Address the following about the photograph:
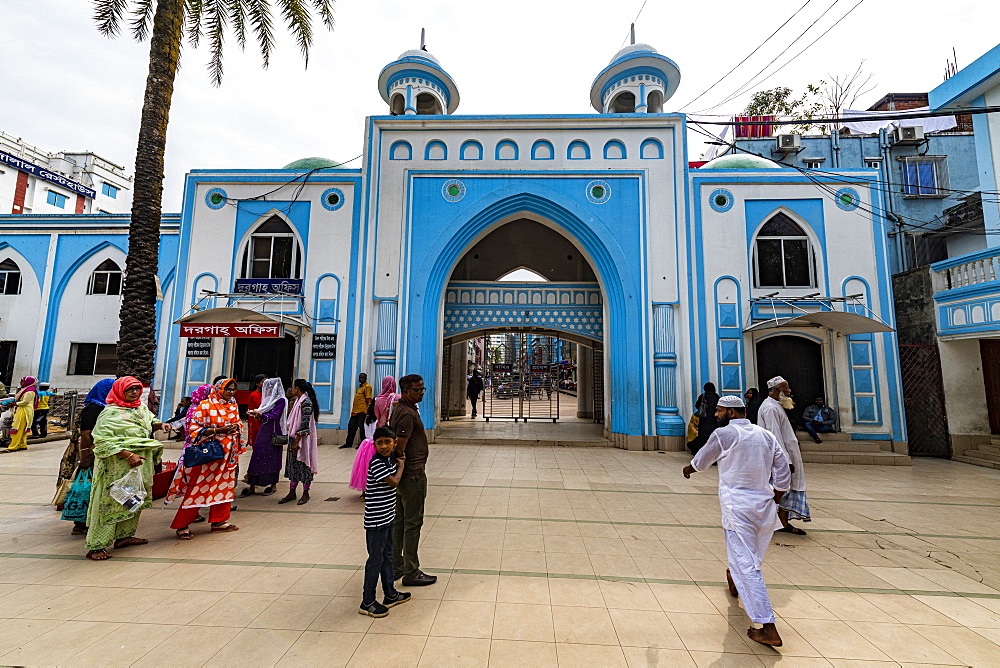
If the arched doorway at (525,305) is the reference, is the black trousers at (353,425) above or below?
below

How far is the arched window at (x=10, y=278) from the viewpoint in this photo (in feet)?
45.4

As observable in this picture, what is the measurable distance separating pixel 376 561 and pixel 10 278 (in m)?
18.1

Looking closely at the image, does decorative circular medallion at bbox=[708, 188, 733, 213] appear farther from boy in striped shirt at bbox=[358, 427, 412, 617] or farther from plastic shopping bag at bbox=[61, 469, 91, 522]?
plastic shopping bag at bbox=[61, 469, 91, 522]

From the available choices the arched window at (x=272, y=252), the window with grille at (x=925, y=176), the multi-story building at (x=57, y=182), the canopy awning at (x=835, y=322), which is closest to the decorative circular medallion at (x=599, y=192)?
the canopy awning at (x=835, y=322)

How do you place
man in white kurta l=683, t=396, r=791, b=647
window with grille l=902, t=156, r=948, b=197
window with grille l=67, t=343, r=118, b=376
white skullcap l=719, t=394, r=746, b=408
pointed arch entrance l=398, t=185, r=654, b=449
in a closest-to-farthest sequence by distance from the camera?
man in white kurta l=683, t=396, r=791, b=647
white skullcap l=719, t=394, r=746, b=408
pointed arch entrance l=398, t=185, r=654, b=449
window with grille l=67, t=343, r=118, b=376
window with grille l=902, t=156, r=948, b=197

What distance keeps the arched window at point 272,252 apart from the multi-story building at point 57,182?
78.6 ft

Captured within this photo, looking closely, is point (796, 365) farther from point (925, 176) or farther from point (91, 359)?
point (91, 359)

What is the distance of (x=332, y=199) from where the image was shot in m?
11.8

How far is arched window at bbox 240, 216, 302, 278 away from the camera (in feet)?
38.5

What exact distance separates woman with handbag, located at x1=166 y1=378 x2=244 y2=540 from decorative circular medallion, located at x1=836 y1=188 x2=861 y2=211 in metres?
13.7

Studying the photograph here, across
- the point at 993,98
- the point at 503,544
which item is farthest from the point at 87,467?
the point at 993,98

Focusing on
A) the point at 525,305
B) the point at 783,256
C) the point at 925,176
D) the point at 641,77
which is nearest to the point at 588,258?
the point at 525,305

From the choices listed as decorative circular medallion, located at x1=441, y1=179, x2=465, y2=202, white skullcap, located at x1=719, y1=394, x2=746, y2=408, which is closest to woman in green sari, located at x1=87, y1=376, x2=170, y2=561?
white skullcap, located at x1=719, y1=394, x2=746, y2=408

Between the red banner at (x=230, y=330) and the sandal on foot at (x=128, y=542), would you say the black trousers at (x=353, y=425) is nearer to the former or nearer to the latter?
the red banner at (x=230, y=330)
